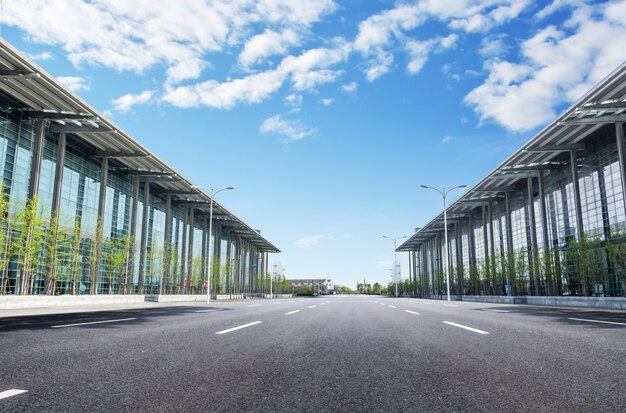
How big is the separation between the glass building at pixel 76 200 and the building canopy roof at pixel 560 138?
105 feet

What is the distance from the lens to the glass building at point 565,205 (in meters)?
33.2

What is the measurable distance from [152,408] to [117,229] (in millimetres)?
46597

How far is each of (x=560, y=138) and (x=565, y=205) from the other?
1193cm

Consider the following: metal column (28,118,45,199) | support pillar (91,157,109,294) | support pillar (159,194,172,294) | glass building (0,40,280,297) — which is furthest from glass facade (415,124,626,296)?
metal column (28,118,45,199)

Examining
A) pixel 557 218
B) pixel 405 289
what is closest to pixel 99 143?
pixel 557 218

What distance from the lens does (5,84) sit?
2806 centimetres

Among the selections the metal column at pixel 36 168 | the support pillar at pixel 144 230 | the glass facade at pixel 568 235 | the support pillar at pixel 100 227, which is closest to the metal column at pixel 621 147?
the glass facade at pixel 568 235

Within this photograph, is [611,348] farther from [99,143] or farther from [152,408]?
[99,143]

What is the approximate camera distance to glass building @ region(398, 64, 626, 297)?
33.2 metres

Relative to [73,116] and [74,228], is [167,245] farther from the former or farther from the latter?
[73,116]

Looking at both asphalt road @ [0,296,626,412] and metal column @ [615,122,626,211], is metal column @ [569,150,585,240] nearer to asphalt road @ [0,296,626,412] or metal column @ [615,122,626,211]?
metal column @ [615,122,626,211]

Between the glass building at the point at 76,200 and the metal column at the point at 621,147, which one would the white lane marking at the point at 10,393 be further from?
the metal column at the point at 621,147

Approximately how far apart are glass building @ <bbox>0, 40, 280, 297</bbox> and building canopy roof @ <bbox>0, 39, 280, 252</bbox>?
2.9 inches

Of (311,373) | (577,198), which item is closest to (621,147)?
(577,198)
